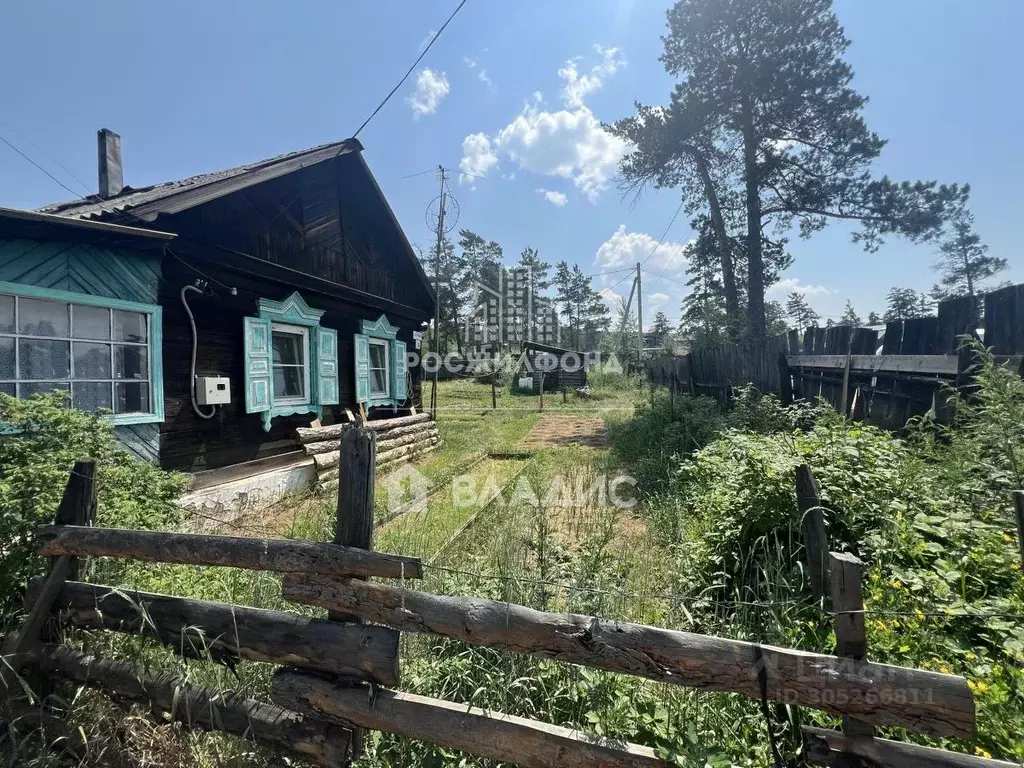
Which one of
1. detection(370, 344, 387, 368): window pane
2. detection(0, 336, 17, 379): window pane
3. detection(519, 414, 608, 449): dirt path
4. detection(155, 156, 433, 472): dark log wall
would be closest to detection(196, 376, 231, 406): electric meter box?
detection(155, 156, 433, 472): dark log wall

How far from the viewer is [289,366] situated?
6.78 meters

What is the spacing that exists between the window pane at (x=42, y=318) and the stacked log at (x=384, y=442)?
9.11ft

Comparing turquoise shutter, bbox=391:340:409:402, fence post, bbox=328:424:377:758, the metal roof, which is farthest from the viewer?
turquoise shutter, bbox=391:340:409:402

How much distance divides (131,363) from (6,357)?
3.11 ft

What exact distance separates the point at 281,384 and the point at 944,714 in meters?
7.37

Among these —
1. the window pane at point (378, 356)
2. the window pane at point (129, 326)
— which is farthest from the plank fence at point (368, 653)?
the window pane at point (378, 356)

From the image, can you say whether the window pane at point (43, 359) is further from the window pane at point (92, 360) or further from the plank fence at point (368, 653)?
the plank fence at point (368, 653)

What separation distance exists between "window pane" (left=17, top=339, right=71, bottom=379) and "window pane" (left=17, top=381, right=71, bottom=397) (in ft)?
0.19

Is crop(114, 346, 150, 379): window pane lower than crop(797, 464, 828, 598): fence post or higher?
higher

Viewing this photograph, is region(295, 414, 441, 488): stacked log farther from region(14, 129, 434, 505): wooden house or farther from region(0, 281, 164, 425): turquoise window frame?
region(0, 281, 164, 425): turquoise window frame

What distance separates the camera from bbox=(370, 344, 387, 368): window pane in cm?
914

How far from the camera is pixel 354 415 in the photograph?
7.97m

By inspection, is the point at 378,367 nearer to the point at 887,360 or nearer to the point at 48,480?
the point at 48,480

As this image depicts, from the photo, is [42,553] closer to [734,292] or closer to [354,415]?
[354,415]
